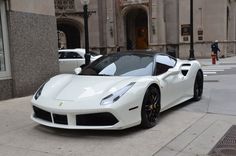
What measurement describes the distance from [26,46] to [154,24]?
2163 centimetres

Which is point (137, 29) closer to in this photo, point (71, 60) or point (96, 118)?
point (71, 60)

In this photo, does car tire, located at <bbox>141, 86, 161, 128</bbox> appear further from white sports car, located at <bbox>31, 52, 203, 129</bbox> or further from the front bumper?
the front bumper

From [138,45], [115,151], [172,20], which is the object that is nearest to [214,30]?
[172,20]

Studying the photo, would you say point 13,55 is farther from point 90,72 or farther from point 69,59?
point 69,59

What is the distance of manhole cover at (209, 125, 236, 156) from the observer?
4.87m

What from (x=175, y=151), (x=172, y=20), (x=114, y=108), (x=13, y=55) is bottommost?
(x=175, y=151)

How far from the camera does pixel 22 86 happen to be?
32.4ft

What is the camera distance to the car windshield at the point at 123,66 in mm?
6645

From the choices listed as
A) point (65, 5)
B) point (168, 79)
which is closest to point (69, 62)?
point (168, 79)

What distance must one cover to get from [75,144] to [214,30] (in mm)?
27234

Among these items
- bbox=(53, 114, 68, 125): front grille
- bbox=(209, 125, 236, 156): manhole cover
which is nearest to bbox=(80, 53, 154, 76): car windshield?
bbox=(53, 114, 68, 125): front grille

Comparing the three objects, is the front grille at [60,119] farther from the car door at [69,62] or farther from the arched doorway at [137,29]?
the arched doorway at [137,29]

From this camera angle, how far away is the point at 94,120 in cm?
549

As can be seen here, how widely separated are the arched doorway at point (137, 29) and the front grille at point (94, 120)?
29.0 m
